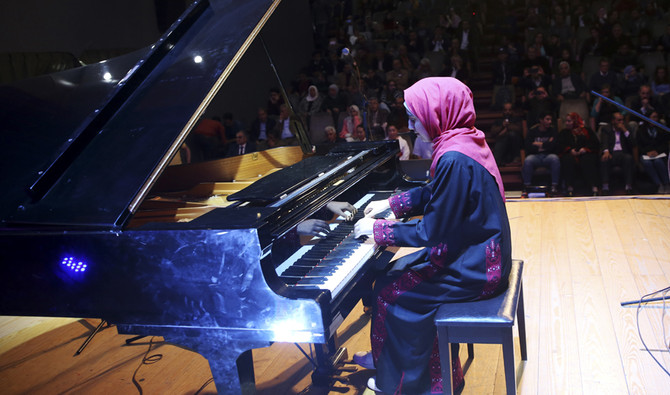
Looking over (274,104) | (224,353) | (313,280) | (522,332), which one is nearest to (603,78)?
(274,104)

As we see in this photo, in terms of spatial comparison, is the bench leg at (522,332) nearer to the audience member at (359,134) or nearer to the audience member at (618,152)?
the audience member at (618,152)

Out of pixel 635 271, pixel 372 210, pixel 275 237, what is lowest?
pixel 635 271

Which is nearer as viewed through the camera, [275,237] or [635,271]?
[275,237]

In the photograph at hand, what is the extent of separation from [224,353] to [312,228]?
1.84 ft

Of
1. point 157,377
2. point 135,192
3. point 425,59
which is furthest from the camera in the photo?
point 425,59

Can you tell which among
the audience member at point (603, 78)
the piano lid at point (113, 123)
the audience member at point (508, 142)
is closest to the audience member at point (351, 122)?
the audience member at point (508, 142)

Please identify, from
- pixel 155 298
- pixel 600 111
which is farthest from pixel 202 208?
pixel 600 111

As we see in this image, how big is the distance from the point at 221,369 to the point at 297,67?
32.3ft

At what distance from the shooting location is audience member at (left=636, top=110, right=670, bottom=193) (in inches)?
225

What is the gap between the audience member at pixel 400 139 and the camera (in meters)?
6.31

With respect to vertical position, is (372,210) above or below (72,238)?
below

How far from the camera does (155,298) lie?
5.43 ft

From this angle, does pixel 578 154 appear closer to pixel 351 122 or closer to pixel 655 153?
pixel 655 153

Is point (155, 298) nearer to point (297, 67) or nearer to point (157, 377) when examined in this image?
point (157, 377)
